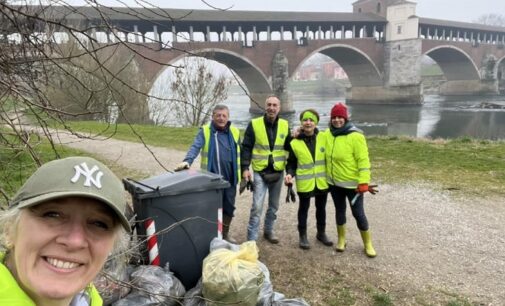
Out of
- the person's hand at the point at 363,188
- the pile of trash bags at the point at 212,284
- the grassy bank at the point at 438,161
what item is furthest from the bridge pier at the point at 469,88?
the pile of trash bags at the point at 212,284

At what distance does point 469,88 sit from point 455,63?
15.7 feet

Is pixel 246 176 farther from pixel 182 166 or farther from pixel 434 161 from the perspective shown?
pixel 434 161

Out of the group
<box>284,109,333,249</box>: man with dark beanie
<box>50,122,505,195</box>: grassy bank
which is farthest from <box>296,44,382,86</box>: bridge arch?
<box>284,109,333,249</box>: man with dark beanie

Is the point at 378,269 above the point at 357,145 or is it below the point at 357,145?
below

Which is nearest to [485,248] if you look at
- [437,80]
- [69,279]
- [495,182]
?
[495,182]

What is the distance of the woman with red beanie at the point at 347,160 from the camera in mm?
4031

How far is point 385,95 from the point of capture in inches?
1860

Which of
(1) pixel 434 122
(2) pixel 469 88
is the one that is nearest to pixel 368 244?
(1) pixel 434 122

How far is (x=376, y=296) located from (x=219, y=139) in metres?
2.20

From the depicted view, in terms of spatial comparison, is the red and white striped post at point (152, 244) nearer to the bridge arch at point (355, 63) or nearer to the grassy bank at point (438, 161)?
the grassy bank at point (438, 161)

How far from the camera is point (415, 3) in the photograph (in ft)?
158

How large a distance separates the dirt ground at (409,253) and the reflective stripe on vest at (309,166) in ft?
2.69

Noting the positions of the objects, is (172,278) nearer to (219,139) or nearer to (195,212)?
(195,212)

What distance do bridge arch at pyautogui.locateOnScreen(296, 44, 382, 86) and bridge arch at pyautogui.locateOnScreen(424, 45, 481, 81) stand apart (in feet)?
39.0
